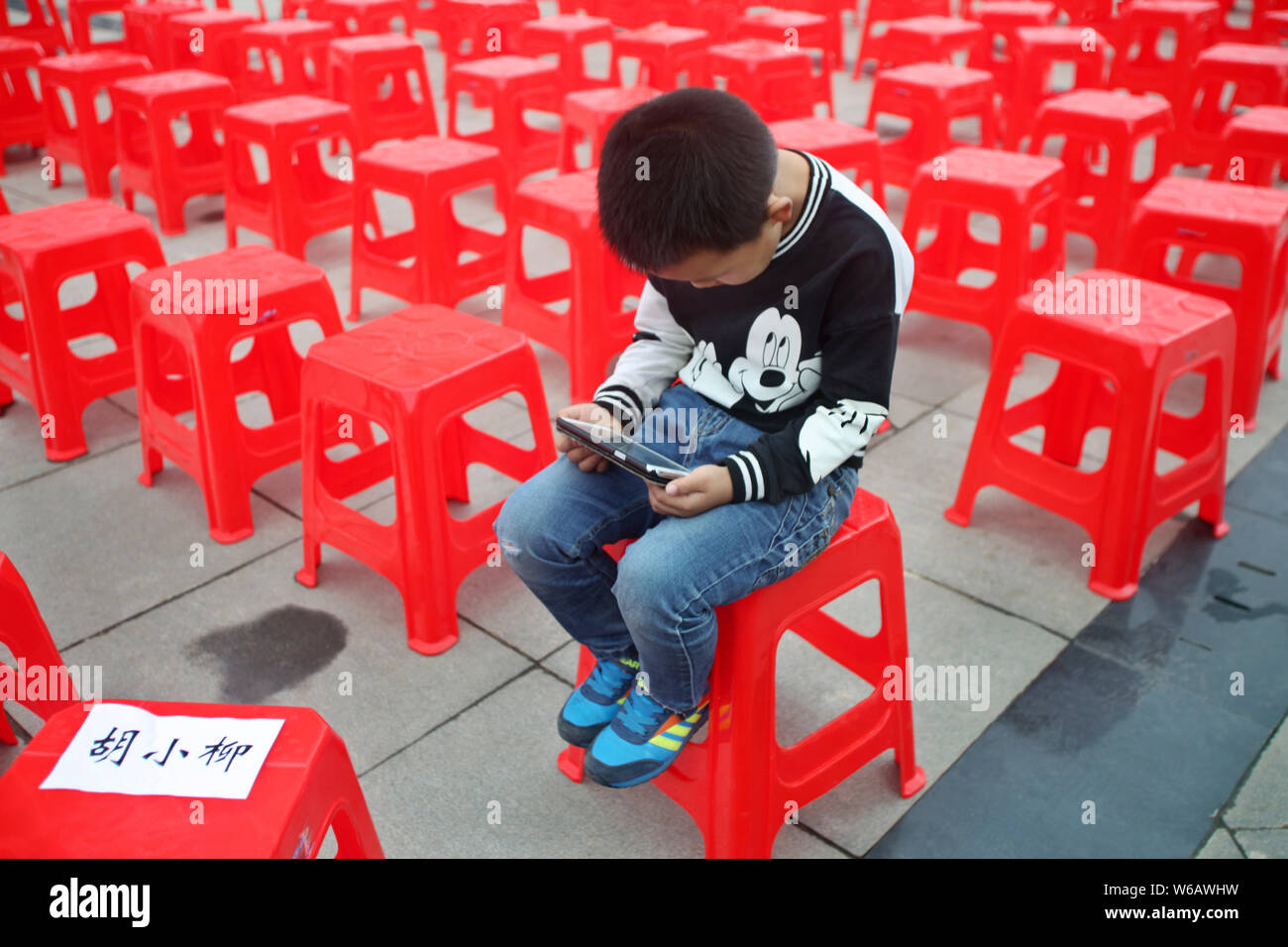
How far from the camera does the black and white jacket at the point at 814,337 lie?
165 cm

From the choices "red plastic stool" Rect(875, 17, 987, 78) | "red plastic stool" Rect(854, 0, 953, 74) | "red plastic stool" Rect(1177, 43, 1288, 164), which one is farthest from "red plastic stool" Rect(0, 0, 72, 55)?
"red plastic stool" Rect(1177, 43, 1288, 164)

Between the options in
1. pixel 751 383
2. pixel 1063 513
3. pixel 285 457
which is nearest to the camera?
pixel 751 383

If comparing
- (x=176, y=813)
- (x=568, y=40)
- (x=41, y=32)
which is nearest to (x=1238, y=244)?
(x=176, y=813)

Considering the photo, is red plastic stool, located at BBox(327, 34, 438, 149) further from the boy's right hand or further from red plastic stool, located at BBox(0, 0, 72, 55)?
the boy's right hand

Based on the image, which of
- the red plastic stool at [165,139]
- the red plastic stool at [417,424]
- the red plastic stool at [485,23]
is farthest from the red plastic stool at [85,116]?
the red plastic stool at [417,424]

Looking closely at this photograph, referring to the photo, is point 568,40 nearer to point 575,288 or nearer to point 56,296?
point 575,288

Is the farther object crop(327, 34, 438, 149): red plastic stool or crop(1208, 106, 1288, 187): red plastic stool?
crop(327, 34, 438, 149): red plastic stool

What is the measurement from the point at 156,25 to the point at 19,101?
4.29ft

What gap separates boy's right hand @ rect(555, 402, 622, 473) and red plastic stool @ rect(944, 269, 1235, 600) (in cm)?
133

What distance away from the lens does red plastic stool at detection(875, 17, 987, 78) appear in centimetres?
604

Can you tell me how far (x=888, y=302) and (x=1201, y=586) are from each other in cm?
153
